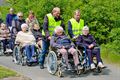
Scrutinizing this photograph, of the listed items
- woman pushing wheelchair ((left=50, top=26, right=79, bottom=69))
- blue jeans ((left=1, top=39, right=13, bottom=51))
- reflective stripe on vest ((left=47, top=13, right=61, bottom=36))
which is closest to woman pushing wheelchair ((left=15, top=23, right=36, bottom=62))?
reflective stripe on vest ((left=47, top=13, right=61, bottom=36))

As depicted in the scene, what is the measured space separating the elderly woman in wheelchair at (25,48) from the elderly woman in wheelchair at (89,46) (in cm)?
193

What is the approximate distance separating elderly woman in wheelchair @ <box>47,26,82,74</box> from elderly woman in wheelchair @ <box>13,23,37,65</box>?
1.46 m

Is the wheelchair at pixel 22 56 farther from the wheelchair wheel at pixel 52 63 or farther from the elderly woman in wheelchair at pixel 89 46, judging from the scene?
the elderly woman in wheelchair at pixel 89 46

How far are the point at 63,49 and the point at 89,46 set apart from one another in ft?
2.37

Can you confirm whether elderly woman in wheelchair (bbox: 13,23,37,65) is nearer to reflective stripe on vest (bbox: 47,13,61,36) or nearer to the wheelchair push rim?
the wheelchair push rim

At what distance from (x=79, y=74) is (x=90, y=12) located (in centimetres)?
407

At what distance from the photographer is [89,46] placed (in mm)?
12297

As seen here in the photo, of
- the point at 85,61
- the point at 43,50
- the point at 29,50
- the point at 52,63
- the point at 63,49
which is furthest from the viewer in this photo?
the point at 29,50

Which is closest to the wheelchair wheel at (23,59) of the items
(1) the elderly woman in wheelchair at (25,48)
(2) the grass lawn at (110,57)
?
(1) the elderly woman in wheelchair at (25,48)

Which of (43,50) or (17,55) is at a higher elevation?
(17,55)

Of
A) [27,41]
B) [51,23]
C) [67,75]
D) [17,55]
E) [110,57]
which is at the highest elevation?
[51,23]

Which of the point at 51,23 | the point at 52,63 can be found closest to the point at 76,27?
the point at 51,23

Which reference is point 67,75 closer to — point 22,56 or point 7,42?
point 22,56

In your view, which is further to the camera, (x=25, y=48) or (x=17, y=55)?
(x=17, y=55)
